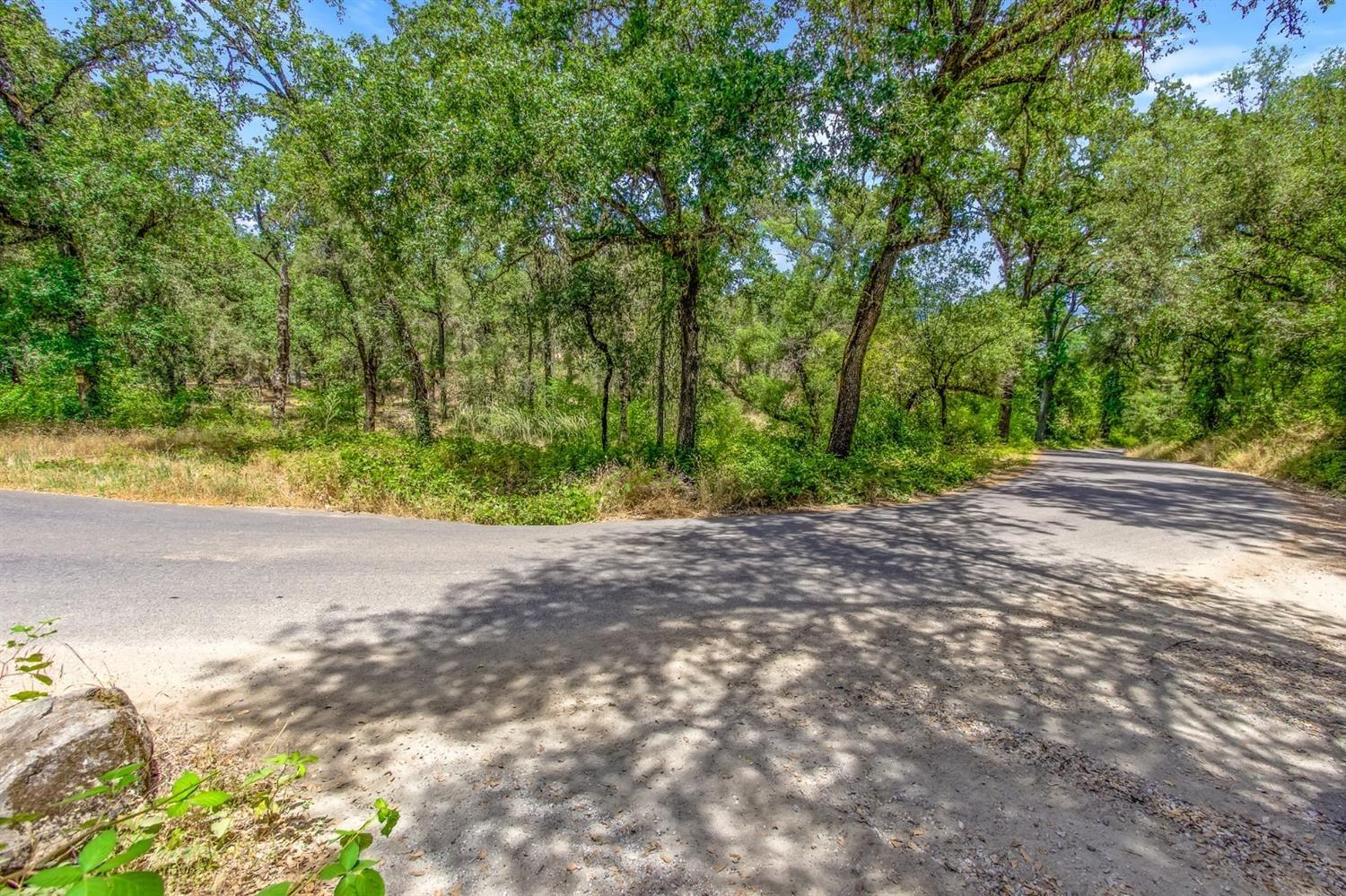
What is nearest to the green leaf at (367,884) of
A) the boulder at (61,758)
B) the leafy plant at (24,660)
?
the boulder at (61,758)

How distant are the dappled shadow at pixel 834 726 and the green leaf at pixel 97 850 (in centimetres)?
100

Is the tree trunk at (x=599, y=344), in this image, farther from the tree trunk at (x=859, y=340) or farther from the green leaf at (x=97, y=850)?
the green leaf at (x=97, y=850)

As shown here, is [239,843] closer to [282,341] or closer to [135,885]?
[135,885]

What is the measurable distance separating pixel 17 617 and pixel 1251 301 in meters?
24.2

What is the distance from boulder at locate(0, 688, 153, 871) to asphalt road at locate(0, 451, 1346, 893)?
0.46 m

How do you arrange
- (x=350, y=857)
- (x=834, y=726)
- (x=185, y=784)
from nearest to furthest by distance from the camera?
(x=350, y=857), (x=185, y=784), (x=834, y=726)

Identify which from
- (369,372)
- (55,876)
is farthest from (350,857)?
(369,372)

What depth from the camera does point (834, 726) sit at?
8.20 ft

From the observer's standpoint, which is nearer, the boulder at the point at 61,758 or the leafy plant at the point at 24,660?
the boulder at the point at 61,758

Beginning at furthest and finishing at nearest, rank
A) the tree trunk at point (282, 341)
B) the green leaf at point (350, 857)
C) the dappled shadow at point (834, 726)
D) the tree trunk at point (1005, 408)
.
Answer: the tree trunk at point (1005, 408) → the tree trunk at point (282, 341) → the dappled shadow at point (834, 726) → the green leaf at point (350, 857)

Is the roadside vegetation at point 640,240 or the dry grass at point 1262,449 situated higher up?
the roadside vegetation at point 640,240

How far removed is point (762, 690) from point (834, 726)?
433mm

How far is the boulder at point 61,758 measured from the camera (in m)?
1.72

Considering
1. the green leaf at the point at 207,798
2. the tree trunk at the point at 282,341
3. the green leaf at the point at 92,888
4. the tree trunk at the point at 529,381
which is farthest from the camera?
the tree trunk at the point at 529,381
